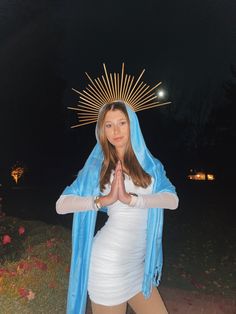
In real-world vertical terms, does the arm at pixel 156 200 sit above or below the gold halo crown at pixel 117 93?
below

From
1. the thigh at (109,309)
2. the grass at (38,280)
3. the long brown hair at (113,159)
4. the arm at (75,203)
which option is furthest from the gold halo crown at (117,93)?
the grass at (38,280)

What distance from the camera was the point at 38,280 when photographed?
3.64 m

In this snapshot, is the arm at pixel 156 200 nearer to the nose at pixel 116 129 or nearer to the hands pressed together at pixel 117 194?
Result: the hands pressed together at pixel 117 194

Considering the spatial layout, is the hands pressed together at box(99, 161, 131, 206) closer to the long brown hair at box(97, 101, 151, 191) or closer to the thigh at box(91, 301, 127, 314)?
the long brown hair at box(97, 101, 151, 191)

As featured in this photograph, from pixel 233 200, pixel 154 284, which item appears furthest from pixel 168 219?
pixel 154 284

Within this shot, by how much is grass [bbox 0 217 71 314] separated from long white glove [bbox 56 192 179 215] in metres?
1.12

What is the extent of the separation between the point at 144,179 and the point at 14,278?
1564 mm

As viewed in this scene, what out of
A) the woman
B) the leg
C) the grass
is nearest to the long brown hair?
the woman

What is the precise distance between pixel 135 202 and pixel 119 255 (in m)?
0.35

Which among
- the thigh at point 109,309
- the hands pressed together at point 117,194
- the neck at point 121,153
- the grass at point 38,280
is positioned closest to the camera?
the hands pressed together at point 117,194

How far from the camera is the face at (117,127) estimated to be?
8.84 feet

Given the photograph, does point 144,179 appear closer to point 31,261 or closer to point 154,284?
point 154,284

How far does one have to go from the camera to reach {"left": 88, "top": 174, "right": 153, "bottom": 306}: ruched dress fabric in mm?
2482

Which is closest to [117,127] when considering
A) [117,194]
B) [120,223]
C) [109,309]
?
[117,194]
